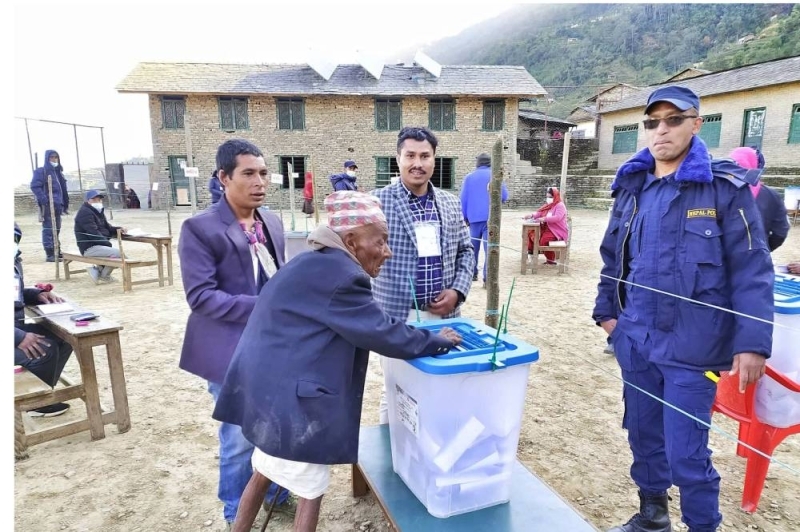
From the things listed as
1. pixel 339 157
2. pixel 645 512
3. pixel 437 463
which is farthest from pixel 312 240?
pixel 339 157

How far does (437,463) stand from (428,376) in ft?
1.22

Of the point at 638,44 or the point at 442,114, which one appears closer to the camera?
the point at 442,114

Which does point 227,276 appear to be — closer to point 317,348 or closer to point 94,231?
point 317,348

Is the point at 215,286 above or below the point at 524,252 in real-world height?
above

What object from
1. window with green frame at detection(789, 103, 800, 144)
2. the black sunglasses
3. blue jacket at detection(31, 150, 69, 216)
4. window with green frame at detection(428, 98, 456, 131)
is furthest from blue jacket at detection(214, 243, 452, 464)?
window with green frame at detection(789, 103, 800, 144)

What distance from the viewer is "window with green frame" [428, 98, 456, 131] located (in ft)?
71.4

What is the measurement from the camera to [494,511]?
195 cm

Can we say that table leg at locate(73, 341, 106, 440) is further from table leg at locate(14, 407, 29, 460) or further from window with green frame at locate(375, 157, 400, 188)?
window with green frame at locate(375, 157, 400, 188)

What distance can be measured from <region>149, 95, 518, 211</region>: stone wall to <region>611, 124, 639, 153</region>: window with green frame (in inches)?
268

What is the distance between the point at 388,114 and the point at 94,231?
16381mm

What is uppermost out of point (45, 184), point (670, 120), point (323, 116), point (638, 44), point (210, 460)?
point (638, 44)

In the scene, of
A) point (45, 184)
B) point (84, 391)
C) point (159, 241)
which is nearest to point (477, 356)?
point (84, 391)

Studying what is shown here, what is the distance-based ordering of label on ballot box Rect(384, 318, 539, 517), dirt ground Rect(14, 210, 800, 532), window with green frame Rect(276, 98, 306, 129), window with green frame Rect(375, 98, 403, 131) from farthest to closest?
window with green frame Rect(375, 98, 403, 131), window with green frame Rect(276, 98, 306, 129), dirt ground Rect(14, 210, 800, 532), label on ballot box Rect(384, 318, 539, 517)

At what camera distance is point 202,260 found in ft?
6.73
